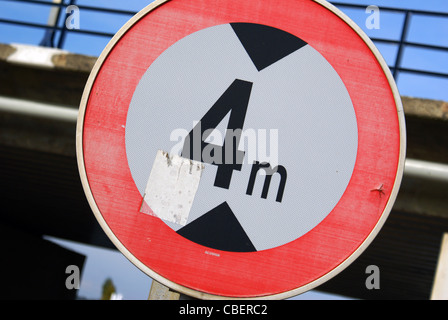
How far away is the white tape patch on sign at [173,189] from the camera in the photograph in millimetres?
1522

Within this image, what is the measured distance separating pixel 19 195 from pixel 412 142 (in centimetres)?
641

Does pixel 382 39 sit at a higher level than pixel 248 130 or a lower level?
higher

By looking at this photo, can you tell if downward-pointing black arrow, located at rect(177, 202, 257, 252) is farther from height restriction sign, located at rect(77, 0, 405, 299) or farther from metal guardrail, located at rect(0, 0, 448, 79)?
metal guardrail, located at rect(0, 0, 448, 79)

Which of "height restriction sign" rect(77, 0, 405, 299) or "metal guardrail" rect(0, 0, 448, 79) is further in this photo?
"metal guardrail" rect(0, 0, 448, 79)

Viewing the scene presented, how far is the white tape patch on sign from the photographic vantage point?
59.9 inches

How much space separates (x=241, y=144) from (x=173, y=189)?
24cm

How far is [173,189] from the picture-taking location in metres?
1.53

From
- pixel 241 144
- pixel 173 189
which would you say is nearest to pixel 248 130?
pixel 241 144

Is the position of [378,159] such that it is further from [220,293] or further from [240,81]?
[220,293]

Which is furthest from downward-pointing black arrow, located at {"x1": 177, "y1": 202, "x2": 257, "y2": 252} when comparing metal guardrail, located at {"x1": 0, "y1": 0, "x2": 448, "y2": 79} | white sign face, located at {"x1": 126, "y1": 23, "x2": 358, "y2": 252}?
metal guardrail, located at {"x1": 0, "y1": 0, "x2": 448, "y2": 79}

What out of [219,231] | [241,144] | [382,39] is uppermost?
[382,39]

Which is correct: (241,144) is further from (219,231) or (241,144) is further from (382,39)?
(382,39)

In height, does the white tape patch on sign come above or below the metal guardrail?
below

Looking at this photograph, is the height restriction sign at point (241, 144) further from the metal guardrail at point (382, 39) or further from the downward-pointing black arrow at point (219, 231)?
the metal guardrail at point (382, 39)
